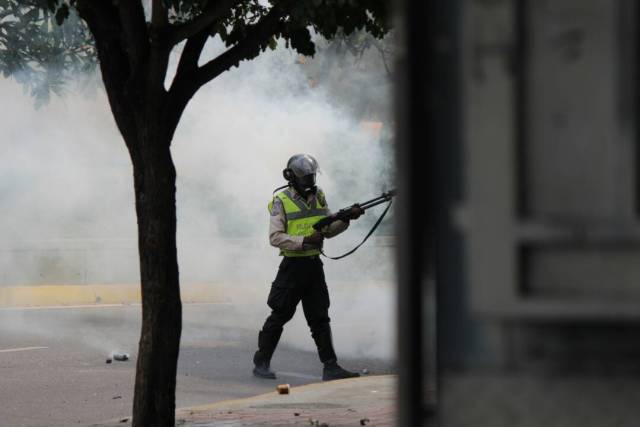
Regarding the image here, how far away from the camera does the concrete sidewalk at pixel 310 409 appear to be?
790 cm

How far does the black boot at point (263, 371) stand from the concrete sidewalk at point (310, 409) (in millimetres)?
999

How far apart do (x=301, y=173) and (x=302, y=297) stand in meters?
0.92

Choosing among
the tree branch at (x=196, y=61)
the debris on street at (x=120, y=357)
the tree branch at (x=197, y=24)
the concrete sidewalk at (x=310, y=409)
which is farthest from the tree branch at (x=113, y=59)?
the debris on street at (x=120, y=357)

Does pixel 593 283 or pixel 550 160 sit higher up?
pixel 550 160

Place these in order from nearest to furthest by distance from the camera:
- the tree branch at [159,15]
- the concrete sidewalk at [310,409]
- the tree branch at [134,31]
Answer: the tree branch at [134,31]
the tree branch at [159,15]
the concrete sidewalk at [310,409]

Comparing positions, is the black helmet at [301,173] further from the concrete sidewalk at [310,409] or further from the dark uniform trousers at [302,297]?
the concrete sidewalk at [310,409]

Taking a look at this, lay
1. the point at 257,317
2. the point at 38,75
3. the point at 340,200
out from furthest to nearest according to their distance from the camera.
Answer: the point at 340,200 < the point at 38,75 < the point at 257,317

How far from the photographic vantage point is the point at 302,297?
1030cm

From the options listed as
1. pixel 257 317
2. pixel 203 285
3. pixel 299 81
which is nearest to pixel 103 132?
pixel 299 81

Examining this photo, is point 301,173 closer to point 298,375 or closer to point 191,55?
point 298,375

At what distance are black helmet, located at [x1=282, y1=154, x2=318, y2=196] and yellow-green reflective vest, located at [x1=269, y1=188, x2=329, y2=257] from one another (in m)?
0.08

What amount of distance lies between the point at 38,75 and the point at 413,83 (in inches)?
700

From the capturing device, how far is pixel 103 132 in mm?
24672

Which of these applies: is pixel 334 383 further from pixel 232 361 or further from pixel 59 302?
pixel 59 302
